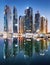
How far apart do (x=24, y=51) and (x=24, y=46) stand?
0.06 m

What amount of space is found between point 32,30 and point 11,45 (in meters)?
0.29

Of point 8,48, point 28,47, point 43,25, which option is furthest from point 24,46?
point 43,25

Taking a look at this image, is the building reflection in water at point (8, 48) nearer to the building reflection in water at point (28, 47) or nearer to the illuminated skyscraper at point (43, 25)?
the building reflection in water at point (28, 47)

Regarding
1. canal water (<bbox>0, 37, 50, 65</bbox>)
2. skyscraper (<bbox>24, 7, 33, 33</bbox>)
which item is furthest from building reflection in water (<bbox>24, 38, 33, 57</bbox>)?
skyscraper (<bbox>24, 7, 33, 33</bbox>)

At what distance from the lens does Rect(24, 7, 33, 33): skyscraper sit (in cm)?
234

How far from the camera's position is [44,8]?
7.69ft

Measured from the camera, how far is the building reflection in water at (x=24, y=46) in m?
2.30

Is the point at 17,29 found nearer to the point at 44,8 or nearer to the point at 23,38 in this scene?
the point at 23,38

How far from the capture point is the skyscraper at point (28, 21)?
2.34 meters

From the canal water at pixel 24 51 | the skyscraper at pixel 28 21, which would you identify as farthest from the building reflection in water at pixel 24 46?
the skyscraper at pixel 28 21

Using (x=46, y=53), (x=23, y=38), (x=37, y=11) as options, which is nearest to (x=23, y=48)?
(x=23, y=38)

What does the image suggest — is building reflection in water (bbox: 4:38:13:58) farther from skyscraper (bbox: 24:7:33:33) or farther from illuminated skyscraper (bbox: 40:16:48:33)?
illuminated skyscraper (bbox: 40:16:48:33)

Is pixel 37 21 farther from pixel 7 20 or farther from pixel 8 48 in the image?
pixel 8 48

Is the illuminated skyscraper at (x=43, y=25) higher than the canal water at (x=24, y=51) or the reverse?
higher
